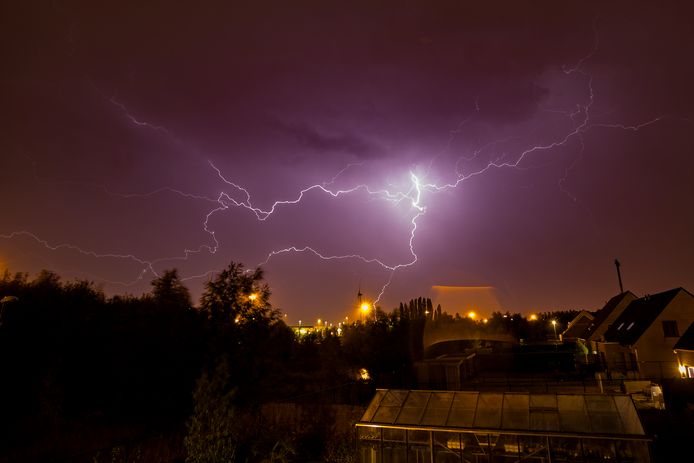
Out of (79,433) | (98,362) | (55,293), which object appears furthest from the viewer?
(55,293)

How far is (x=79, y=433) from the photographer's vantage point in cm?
1136

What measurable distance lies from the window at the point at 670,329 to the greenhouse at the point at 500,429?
2202 cm

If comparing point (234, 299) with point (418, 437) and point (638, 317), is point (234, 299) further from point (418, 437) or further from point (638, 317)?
point (638, 317)

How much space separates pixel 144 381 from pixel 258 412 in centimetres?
306

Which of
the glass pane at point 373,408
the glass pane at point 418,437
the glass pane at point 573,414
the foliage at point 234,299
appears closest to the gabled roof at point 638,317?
the glass pane at point 573,414

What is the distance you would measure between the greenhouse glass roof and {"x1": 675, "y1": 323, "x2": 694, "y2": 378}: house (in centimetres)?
1818

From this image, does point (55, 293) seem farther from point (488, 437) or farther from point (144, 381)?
point (488, 437)

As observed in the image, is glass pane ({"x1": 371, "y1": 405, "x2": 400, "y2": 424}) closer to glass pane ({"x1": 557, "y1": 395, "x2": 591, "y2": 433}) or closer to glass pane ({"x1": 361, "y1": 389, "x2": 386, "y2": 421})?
glass pane ({"x1": 361, "y1": 389, "x2": 386, "y2": 421})

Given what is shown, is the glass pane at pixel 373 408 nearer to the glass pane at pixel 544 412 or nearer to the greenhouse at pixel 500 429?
the greenhouse at pixel 500 429

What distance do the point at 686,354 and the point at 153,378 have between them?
25.8 m

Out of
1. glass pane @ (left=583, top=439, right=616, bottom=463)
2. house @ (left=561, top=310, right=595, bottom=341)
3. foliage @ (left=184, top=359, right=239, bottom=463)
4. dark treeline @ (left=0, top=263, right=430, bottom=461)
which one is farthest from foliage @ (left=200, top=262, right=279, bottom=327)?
house @ (left=561, top=310, right=595, bottom=341)

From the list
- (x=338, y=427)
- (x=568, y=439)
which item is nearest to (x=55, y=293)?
(x=338, y=427)

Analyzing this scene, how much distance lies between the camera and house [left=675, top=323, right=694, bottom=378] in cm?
2062

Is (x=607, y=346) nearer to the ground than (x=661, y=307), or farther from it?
nearer to the ground
